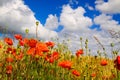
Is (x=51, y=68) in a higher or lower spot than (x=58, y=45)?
lower

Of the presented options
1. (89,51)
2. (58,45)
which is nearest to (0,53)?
(58,45)

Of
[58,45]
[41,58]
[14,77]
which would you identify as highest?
[58,45]

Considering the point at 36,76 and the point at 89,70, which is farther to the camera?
the point at 89,70

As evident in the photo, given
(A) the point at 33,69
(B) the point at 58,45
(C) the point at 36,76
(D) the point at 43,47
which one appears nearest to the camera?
(D) the point at 43,47

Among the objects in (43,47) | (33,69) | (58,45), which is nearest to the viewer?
(43,47)

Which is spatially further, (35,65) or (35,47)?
(35,65)

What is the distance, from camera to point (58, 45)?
35.1 feet

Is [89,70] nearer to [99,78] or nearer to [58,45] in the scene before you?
[99,78]

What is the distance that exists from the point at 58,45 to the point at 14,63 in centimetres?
329

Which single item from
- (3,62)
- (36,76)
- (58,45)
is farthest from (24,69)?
(58,45)

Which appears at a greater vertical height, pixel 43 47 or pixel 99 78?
pixel 43 47

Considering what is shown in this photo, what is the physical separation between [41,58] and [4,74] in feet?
4.83

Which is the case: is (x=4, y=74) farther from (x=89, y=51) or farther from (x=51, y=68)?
(x=89, y=51)

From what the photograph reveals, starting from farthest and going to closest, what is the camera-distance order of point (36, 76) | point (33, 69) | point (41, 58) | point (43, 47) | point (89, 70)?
1. point (89, 70)
2. point (41, 58)
3. point (33, 69)
4. point (36, 76)
5. point (43, 47)
